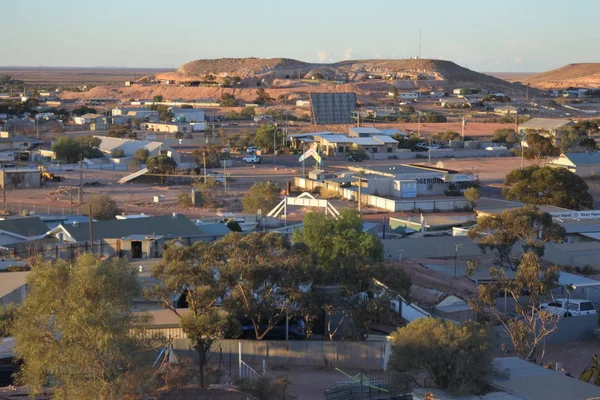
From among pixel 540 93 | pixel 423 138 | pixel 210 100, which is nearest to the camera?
pixel 423 138

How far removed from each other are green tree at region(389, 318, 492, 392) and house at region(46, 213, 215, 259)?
1096cm

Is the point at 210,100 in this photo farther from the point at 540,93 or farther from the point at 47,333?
the point at 47,333

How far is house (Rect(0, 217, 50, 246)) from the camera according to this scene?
2408cm

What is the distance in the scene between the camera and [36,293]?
13133mm

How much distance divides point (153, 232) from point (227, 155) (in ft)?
96.3

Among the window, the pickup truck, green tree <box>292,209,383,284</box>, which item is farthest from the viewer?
the pickup truck

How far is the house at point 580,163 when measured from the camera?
152 feet

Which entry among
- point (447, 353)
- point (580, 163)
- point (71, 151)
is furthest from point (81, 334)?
point (71, 151)

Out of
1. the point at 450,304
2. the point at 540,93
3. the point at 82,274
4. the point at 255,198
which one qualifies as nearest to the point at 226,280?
the point at 82,274

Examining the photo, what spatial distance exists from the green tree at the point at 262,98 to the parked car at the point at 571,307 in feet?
294

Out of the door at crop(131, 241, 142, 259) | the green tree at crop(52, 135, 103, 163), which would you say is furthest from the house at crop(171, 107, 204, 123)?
the door at crop(131, 241, 142, 259)

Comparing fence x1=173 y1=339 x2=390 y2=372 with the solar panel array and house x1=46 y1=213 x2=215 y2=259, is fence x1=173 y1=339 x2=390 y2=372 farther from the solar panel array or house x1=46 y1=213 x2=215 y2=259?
the solar panel array

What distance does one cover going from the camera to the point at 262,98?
11119cm

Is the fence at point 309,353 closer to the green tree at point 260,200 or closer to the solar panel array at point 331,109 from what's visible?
the green tree at point 260,200
